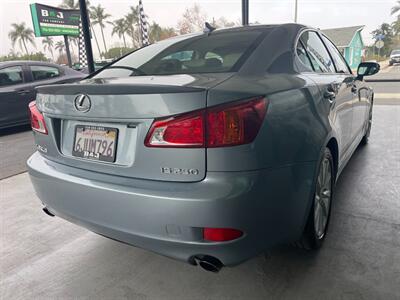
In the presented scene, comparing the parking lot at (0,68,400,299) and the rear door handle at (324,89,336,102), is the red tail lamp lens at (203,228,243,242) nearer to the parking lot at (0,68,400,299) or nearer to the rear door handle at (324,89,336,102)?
the parking lot at (0,68,400,299)

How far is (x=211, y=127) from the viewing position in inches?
53.9

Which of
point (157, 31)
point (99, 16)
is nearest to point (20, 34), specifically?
point (99, 16)

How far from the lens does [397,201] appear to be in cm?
271

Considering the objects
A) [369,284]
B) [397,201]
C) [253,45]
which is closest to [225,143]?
[253,45]

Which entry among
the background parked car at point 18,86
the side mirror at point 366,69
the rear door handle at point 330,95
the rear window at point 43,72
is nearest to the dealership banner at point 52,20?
the rear window at point 43,72

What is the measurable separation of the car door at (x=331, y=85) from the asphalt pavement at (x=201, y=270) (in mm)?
572

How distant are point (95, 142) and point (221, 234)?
74 centimetres

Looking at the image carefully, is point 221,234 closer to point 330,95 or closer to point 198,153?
point 198,153

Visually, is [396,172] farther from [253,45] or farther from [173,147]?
[173,147]

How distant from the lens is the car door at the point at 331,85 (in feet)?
6.96

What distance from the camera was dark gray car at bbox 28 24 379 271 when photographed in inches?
54.4

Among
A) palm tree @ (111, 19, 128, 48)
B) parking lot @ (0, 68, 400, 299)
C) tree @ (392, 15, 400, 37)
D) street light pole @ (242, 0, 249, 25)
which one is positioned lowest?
parking lot @ (0, 68, 400, 299)

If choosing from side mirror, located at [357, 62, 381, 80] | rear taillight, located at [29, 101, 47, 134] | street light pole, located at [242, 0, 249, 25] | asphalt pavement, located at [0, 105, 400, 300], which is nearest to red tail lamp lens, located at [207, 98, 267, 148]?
asphalt pavement, located at [0, 105, 400, 300]

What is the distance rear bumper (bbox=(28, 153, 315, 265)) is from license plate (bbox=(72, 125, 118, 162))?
0.09m
